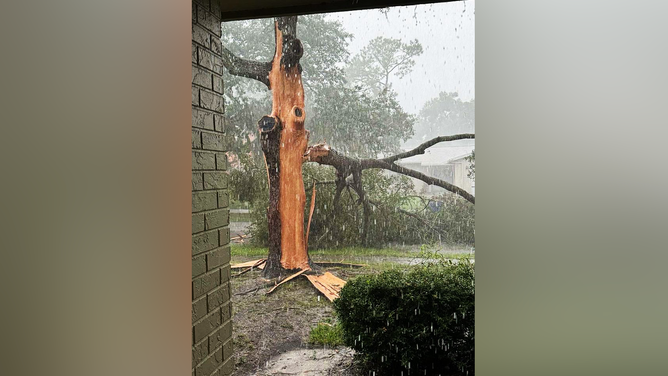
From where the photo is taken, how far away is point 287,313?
16.9 ft

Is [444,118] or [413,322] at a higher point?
[444,118]

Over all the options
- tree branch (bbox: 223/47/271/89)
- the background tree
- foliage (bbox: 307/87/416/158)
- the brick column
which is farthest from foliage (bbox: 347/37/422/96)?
the brick column

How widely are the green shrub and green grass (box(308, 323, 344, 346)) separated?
92 cm

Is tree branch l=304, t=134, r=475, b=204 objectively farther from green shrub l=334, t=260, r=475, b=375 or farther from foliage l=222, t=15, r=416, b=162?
green shrub l=334, t=260, r=475, b=375

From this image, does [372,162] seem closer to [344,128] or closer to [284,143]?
[344,128]

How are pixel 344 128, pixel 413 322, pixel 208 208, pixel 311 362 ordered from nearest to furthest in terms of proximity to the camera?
pixel 208 208, pixel 413 322, pixel 311 362, pixel 344 128

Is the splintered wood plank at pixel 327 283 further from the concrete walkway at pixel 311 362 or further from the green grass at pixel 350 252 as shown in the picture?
the concrete walkway at pixel 311 362

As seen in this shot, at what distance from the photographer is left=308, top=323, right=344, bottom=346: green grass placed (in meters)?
4.94

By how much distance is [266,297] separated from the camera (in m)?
5.25

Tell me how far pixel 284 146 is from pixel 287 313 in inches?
72.3

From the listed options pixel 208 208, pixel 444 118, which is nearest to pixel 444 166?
pixel 444 118

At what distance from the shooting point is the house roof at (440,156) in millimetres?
5008
